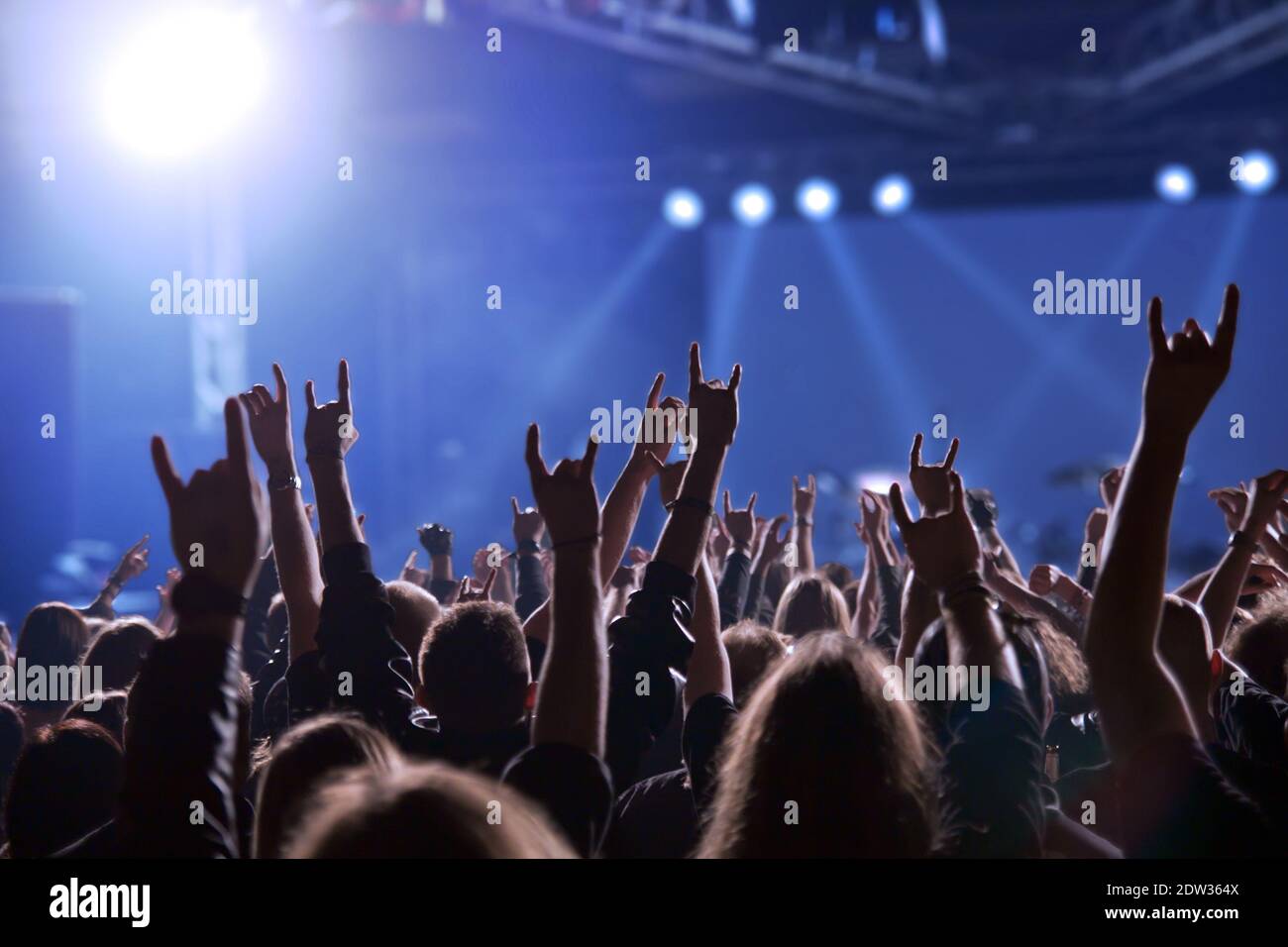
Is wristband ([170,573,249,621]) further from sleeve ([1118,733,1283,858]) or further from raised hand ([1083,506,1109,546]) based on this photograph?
raised hand ([1083,506,1109,546])

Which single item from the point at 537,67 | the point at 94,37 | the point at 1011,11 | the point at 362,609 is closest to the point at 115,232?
the point at 94,37

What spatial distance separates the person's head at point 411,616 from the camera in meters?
2.43

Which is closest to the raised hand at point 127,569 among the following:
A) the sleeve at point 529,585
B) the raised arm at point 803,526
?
the sleeve at point 529,585

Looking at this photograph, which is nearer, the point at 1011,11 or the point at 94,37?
the point at 1011,11

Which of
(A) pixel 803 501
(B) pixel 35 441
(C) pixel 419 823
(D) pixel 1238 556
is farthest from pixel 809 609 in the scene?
(B) pixel 35 441

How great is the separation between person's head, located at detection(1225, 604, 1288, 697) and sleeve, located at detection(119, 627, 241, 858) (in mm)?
1904

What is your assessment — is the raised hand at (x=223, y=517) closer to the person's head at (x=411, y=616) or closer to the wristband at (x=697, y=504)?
the wristband at (x=697, y=504)

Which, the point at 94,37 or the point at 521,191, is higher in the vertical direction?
the point at 94,37

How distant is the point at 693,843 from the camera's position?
187 centimetres

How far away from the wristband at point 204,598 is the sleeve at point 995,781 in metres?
0.93

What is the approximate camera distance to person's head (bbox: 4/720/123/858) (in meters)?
1.90
